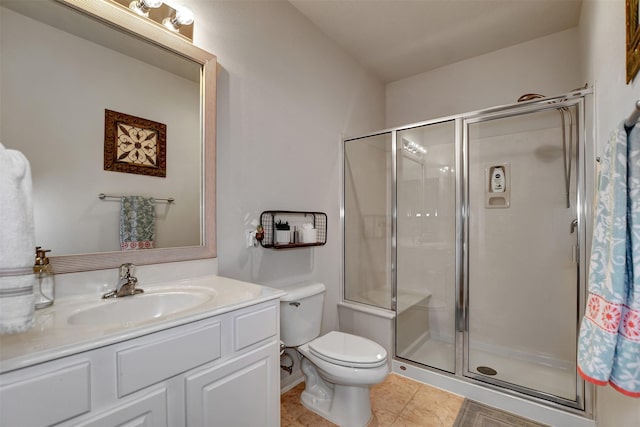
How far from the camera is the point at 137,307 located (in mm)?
1181

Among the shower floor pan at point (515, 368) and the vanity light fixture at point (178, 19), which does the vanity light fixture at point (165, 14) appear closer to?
the vanity light fixture at point (178, 19)

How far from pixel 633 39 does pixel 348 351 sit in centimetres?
171

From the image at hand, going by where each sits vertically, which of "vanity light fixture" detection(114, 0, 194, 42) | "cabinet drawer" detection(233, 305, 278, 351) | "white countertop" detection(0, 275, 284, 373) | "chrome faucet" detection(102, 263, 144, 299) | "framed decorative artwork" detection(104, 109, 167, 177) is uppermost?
"vanity light fixture" detection(114, 0, 194, 42)

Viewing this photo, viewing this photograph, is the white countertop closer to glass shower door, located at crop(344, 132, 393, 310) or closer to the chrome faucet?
the chrome faucet

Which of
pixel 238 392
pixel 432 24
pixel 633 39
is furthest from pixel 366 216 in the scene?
pixel 633 39

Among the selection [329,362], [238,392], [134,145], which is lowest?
[329,362]

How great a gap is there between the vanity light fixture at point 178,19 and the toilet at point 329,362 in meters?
1.45

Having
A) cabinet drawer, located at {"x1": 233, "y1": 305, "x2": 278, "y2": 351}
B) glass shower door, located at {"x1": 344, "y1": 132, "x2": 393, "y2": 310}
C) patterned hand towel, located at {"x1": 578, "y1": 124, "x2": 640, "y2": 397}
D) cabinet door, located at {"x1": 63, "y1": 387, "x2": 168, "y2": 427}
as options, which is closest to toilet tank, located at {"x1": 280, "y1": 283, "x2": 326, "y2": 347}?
cabinet drawer, located at {"x1": 233, "y1": 305, "x2": 278, "y2": 351}

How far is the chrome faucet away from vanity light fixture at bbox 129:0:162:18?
1.10 m

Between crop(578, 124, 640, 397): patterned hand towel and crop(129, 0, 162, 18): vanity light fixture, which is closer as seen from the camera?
crop(578, 124, 640, 397): patterned hand towel

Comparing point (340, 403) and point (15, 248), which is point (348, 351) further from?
point (15, 248)

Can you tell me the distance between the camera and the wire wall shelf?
6.04 feet

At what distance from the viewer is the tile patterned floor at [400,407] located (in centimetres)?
171

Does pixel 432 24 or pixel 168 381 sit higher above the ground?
pixel 432 24
